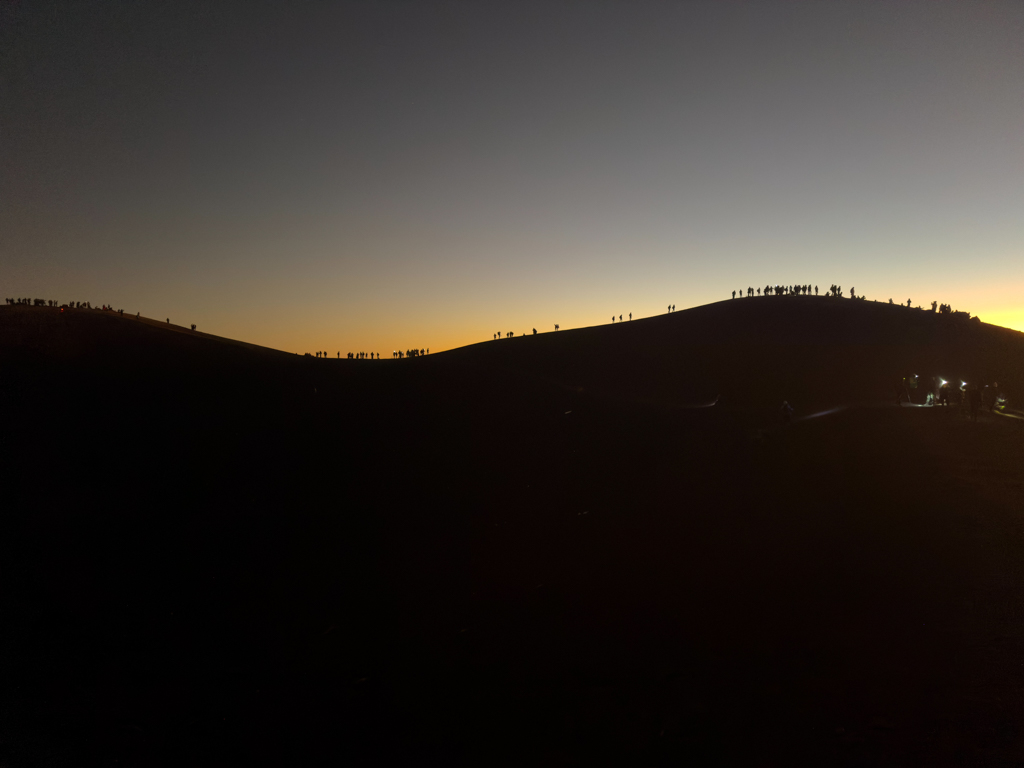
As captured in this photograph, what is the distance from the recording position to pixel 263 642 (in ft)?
21.1

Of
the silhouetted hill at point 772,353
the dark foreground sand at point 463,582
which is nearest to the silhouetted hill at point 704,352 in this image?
the silhouetted hill at point 772,353

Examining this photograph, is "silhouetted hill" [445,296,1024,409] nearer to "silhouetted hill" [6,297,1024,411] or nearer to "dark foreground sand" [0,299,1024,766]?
"silhouetted hill" [6,297,1024,411]

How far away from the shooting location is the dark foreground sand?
17.0 feet

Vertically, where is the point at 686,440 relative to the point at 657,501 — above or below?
above

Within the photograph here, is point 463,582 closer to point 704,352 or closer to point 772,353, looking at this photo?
point 704,352

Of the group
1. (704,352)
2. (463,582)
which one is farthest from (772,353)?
(463,582)

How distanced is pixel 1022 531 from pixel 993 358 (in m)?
A: 34.5

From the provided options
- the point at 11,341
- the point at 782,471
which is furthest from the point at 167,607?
the point at 782,471

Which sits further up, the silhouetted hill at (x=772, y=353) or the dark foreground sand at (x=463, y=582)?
the silhouetted hill at (x=772, y=353)

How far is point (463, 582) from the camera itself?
7883 mm

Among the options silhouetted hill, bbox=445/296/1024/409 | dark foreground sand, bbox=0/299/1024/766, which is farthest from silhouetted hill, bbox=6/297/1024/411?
dark foreground sand, bbox=0/299/1024/766

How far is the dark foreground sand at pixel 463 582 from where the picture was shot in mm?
5176

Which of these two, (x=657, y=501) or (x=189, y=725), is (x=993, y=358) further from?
(x=189, y=725)

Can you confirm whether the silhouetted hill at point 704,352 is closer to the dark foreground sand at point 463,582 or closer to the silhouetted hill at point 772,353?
the silhouetted hill at point 772,353
